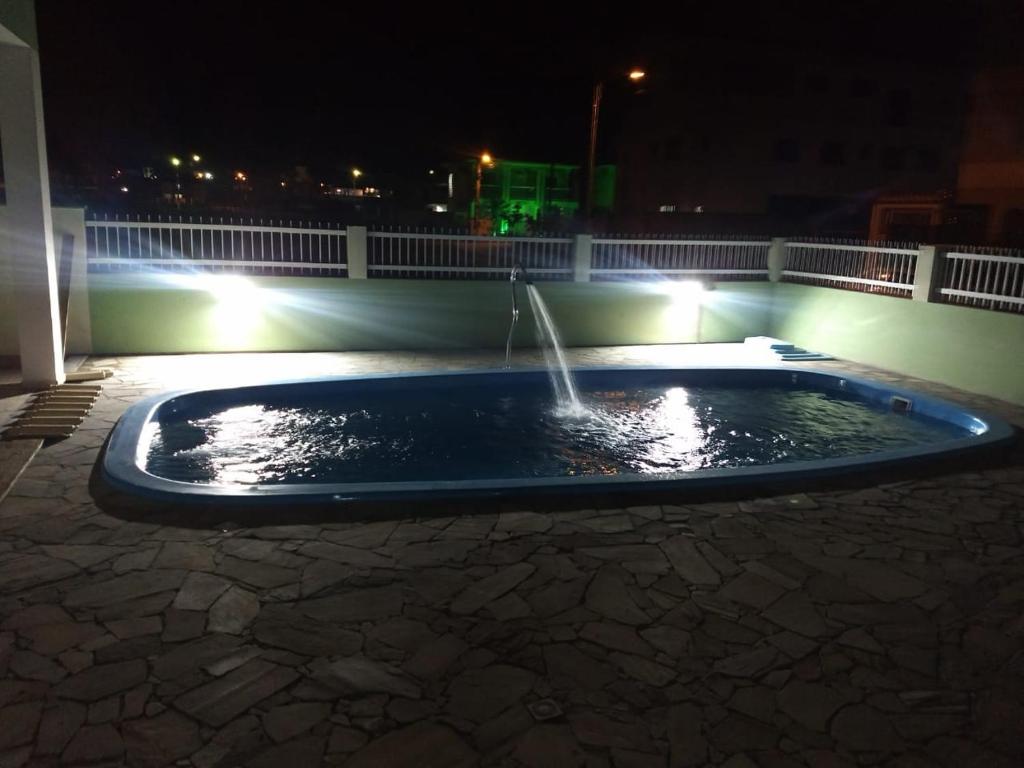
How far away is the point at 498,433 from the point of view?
8.48m

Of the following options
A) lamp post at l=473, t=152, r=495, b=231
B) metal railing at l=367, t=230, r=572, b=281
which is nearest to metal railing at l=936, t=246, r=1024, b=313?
metal railing at l=367, t=230, r=572, b=281

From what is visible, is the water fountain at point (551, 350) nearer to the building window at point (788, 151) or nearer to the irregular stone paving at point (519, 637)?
the irregular stone paving at point (519, 637)

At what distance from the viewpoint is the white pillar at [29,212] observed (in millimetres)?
7875

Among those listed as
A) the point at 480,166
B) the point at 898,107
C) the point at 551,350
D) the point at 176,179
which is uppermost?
the point at 898,107

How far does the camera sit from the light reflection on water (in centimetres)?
718

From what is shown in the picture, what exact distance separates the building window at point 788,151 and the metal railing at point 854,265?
23747 millimetres

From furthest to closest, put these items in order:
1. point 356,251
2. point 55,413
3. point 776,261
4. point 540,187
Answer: point 540,187
point 776,261
point 356,251
point 55,413

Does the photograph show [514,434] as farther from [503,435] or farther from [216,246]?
[216,246]

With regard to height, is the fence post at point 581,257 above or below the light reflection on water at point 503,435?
above

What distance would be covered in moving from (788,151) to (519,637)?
35.9 meters

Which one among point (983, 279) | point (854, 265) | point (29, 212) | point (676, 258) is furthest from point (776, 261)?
point (29, 212)

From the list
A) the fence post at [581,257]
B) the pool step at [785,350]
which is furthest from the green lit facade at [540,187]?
the pool step at [785,350]

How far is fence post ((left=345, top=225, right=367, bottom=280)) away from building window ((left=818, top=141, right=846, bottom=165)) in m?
30.6

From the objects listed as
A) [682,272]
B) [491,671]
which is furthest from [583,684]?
[682,272]
